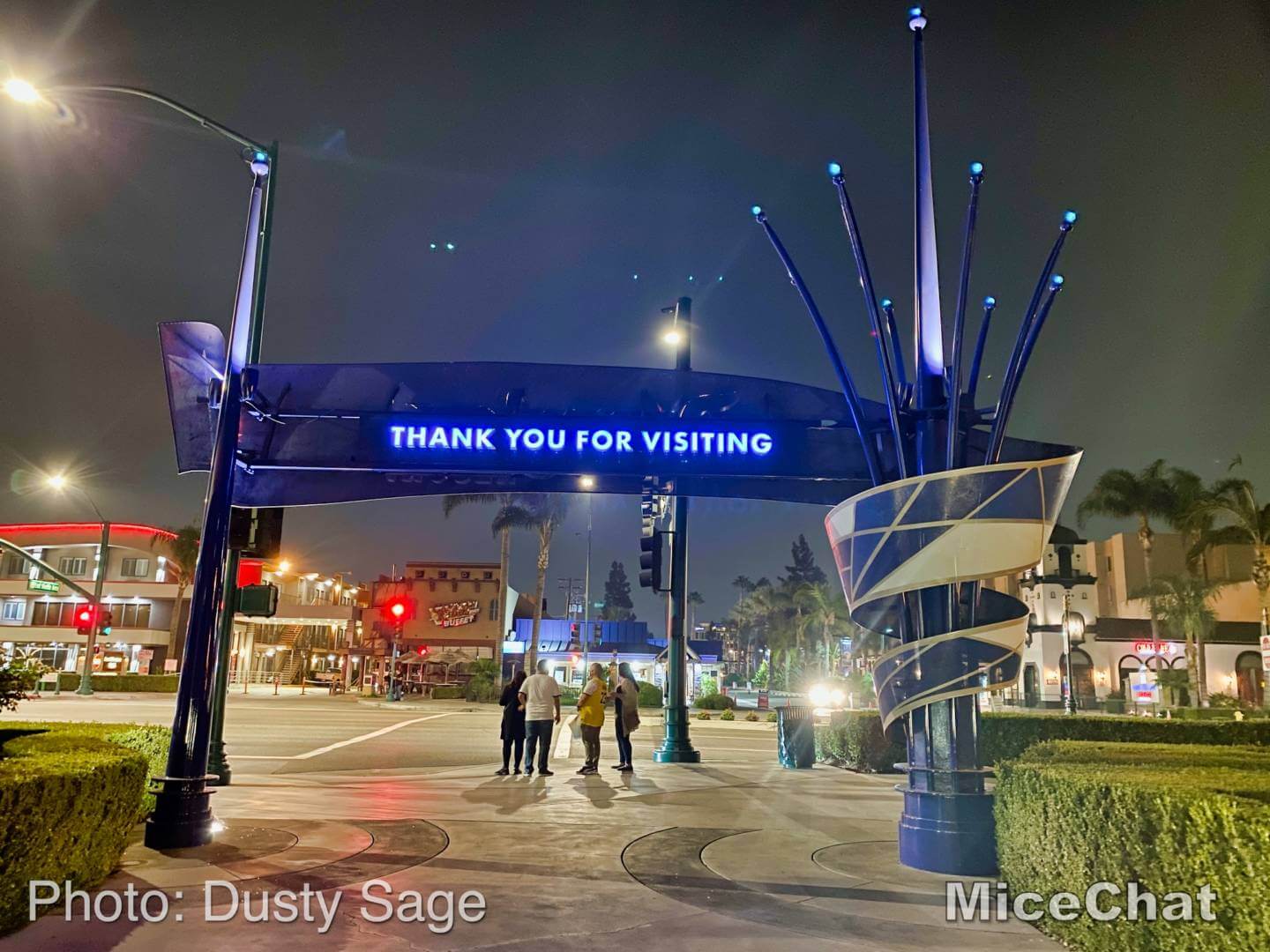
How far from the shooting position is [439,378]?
9.84 metres

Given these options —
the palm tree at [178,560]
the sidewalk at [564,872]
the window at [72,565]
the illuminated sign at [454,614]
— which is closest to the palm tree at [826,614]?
the illuminated sign at [454,614]

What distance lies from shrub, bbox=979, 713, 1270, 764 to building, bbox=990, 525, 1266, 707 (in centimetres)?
3021

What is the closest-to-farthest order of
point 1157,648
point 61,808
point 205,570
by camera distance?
point 61,808, point 205,570, point 1157,648

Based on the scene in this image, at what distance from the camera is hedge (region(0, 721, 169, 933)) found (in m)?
5.27

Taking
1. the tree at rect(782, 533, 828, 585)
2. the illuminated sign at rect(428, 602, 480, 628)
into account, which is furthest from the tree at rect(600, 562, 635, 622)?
the illuminated sign at rect(428, 602, 480, 628)

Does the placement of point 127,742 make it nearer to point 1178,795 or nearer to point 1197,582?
point 1178,795

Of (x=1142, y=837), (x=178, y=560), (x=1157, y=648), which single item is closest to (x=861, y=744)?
(x=1142, y=837)

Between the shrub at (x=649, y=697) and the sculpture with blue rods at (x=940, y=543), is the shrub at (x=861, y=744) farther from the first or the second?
the shrub at (x=649, y=697)

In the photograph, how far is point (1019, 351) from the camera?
332 inches

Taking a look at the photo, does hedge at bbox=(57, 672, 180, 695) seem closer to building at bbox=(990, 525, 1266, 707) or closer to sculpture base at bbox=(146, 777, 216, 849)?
sculpture base at bbox=(146, 777, 216, 849)

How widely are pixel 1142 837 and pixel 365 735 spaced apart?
19636mm

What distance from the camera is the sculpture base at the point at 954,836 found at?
748 centimetres

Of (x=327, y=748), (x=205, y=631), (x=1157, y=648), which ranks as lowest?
(x=327, y=748)

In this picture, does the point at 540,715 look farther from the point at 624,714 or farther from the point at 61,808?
the point at 61,808
